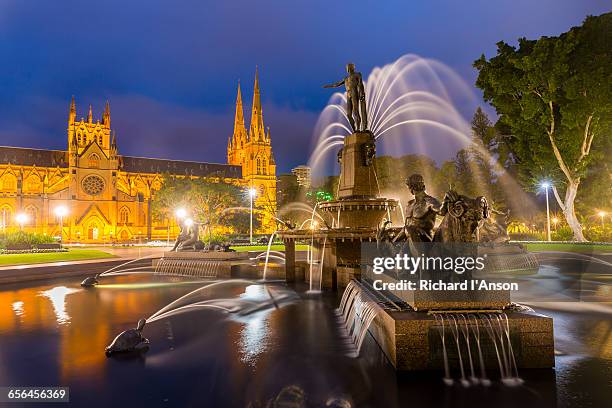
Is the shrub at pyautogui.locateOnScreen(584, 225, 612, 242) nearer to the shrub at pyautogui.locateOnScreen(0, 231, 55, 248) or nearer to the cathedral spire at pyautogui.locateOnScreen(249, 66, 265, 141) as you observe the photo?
the shrub at pyautogui.locateOnScreen(0, 231, 55, 248)

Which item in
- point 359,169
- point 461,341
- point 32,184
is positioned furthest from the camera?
point 32,184

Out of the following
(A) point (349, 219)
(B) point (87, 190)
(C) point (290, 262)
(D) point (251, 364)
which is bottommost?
(D) point (251, 364)

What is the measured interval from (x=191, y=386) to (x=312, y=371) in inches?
69.2

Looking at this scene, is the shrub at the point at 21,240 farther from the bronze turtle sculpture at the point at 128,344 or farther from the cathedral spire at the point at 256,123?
the cathedral spire at the point at 256,123

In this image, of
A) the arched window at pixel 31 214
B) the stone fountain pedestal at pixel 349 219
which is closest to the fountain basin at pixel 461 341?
the stone fountain pedestal at pixel 349 219

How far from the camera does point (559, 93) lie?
107 ft

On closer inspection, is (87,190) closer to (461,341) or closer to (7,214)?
Answer: (7,214)

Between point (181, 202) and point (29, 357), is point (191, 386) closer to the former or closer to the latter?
point (29, 357)

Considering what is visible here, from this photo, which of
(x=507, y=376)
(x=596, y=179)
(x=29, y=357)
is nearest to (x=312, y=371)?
(x=507, y=376)

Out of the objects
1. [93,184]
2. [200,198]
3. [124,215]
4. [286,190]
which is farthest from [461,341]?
[286,190]

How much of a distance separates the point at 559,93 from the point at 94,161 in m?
94.2

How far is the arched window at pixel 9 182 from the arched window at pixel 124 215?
78.8 ft

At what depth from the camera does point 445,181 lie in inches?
2719

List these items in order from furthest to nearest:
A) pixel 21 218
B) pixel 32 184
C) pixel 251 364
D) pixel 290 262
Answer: pixel 32 184 < pixel 21 218 < pixel 290 262 < pixel 251 364
